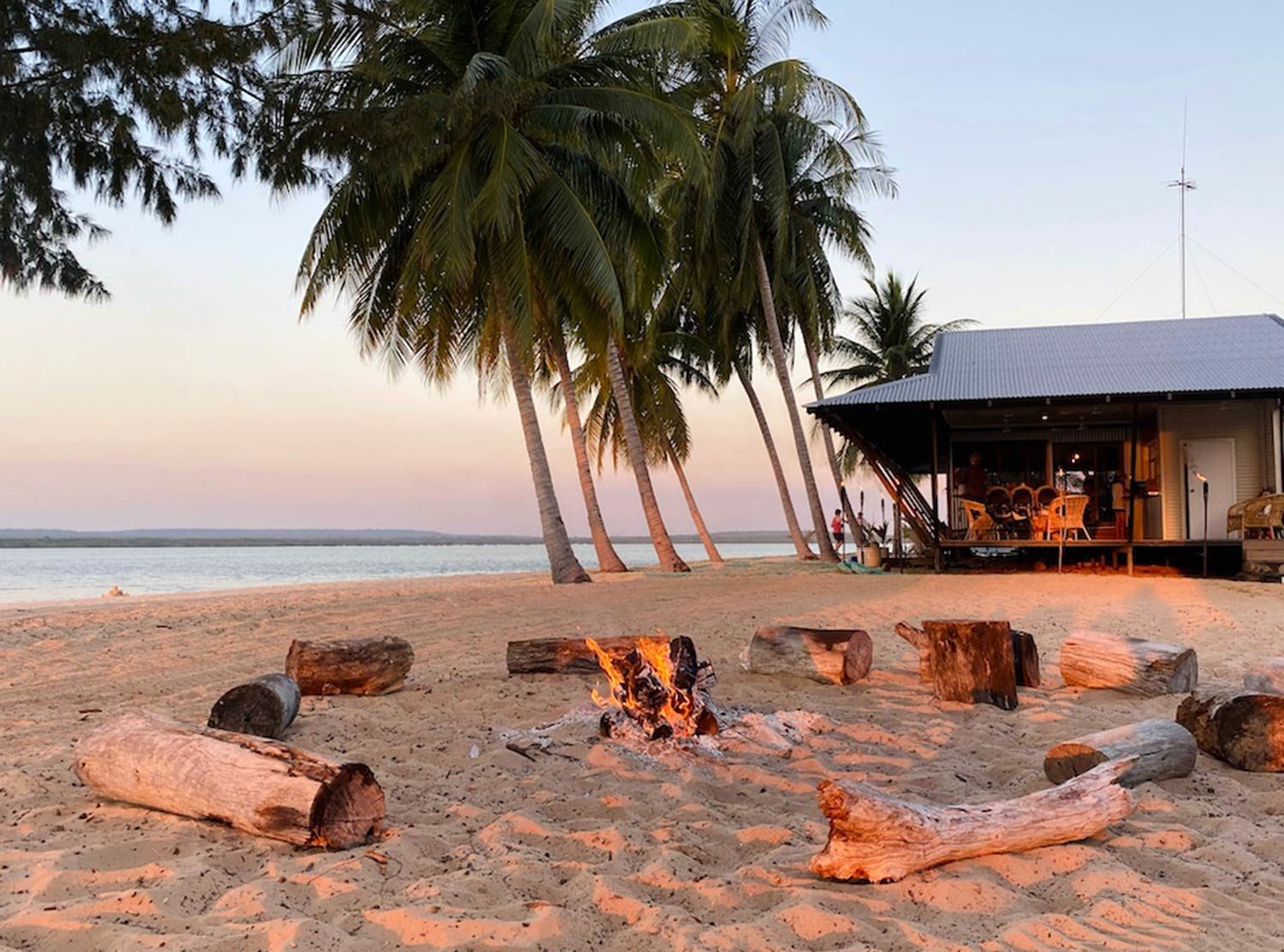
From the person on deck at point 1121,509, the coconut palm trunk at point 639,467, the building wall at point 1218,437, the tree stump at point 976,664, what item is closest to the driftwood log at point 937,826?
the tree stump at point 976,664

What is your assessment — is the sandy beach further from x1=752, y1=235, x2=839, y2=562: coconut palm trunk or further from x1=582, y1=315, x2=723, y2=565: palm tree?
x1=582, y1=315, x2=723, y2=565: palm tree

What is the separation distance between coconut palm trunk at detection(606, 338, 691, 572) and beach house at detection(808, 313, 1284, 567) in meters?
4.29

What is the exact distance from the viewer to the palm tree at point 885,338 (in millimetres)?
33375

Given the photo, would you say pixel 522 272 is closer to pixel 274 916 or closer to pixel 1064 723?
pixel 1064 723

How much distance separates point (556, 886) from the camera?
313cm

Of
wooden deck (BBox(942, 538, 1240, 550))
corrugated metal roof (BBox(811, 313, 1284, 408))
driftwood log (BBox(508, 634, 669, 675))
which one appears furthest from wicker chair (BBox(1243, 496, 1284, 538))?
driftwood log (BBox(508, 634, 669, 675))

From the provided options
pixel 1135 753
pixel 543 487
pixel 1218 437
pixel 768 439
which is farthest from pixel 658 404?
pixel 1135 753

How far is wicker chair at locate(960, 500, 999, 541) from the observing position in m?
17.4

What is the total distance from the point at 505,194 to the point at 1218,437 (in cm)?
1417

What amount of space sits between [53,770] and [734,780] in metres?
3.01

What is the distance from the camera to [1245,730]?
4398 mm

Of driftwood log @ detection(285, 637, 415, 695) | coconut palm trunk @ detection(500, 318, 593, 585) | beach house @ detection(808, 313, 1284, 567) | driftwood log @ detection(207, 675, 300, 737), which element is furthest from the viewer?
beach house @ detection(808, 313, 1284, 567)

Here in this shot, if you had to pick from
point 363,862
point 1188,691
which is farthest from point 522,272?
point 363,862

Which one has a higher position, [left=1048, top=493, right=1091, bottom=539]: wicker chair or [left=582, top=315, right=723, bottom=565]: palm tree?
[left=582, top=315, right=723, bottom=565]: palm tree
